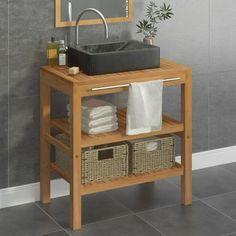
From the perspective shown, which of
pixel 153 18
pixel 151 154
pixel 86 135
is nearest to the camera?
pixel 86 135

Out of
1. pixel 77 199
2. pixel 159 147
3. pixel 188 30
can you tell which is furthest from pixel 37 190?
pixel 188 30

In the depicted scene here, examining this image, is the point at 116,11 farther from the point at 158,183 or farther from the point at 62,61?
the point at 158,183

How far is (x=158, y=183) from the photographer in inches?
191

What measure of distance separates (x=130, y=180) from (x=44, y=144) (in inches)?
22.8

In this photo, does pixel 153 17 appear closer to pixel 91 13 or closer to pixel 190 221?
pixel 91 13

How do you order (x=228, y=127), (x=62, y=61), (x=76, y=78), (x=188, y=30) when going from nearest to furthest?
(x=76, y=78), (x=62, y=61), (x=188, y=30), (x=228, y=127)

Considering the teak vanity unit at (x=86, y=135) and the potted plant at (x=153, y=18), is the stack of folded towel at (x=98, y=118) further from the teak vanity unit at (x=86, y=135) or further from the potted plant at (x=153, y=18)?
the potted plant at (x=153, y=18)

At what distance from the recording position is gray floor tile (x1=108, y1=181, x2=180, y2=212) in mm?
4492

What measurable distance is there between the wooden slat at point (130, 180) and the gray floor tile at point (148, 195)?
0.71ft

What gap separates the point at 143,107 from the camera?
13.4 feet

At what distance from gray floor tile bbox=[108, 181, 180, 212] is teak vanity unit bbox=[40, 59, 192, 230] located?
142 millimetres

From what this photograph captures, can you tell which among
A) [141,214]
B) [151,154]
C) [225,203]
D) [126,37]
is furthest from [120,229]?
[126,37]

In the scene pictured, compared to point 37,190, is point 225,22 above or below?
above

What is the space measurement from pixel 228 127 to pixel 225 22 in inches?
29.8
